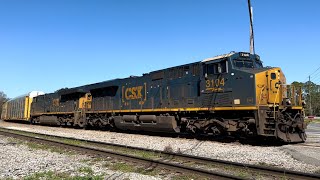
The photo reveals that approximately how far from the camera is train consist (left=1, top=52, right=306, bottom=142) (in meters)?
11.9

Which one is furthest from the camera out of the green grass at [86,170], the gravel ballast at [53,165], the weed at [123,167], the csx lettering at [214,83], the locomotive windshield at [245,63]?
the csx lettering at [214,83]

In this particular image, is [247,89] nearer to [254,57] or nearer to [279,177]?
[254,57]

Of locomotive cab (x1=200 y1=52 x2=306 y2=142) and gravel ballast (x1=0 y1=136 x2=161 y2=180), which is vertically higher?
locomotive cab (x1=200 y1=52 x2=306 y2=142)

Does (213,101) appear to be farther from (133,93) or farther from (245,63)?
(133,93)

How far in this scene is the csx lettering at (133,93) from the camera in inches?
726

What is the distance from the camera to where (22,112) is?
119ft

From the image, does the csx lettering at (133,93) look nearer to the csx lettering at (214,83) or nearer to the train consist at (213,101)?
the train consist at (213,101)

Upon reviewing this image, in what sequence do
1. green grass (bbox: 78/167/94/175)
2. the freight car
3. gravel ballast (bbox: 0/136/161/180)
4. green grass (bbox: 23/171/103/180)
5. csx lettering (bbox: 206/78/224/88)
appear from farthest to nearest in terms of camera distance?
the freight car, csx lettering (bbox: 206/78/224/88), green grass (bbox: 78/167/94/175), gravel ballast (bbox: 0/136/161/180), green grass (bbox: 23/171/103/180)

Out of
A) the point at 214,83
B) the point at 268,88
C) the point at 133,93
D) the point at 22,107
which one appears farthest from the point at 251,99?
the point at 22,107

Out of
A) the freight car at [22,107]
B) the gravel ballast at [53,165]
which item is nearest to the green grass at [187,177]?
the gravel ballast at [53,165]

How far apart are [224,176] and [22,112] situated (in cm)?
3487

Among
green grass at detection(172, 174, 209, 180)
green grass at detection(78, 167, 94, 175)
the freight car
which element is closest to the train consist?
green grass at detection(172, 174, 209, 180)

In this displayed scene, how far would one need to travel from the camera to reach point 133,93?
18.9 metres

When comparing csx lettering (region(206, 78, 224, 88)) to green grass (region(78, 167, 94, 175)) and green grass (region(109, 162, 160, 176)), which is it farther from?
green grass (region(78, 167, 94, 175))
